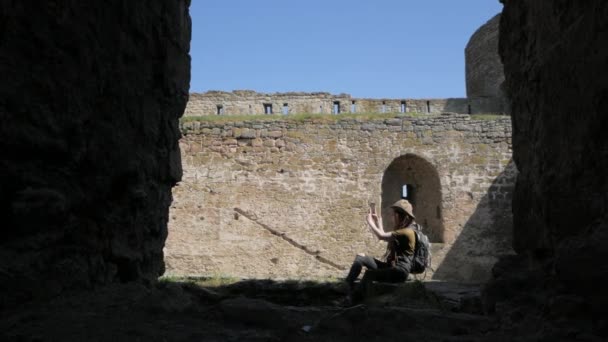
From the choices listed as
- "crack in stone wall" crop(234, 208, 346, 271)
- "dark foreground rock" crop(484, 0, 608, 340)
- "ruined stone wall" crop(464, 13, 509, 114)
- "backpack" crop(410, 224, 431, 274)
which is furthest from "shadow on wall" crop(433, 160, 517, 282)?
"ruined stone wall" crop(464, 13, 509, 114)

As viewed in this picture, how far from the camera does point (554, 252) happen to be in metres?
2.44

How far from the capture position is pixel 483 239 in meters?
11.6

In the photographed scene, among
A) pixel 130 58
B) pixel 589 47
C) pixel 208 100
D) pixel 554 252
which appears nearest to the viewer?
pixel 589 47

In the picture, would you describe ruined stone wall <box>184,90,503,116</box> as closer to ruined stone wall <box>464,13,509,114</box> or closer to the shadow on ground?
ruined stone wall <box>464,13,509,114</box>

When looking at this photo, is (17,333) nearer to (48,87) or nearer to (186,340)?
(186,340)

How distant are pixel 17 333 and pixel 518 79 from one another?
113 inches

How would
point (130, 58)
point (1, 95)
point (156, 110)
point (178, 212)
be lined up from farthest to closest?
1. point (178, 212)
2. point (156, 110)
3. point (130, 58)
4. point (1, 95)

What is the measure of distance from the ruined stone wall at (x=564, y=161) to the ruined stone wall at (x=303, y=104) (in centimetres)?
1910

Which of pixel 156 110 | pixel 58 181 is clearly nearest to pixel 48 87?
pixel 58 181

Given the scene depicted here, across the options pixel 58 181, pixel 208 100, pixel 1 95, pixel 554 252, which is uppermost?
pixel 208 100

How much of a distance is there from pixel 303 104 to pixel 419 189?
11.3 m

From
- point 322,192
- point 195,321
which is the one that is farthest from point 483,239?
point 195,321

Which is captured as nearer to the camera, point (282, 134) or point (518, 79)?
point (518, 79)

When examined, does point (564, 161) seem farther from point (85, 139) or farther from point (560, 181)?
point (85, 139)
